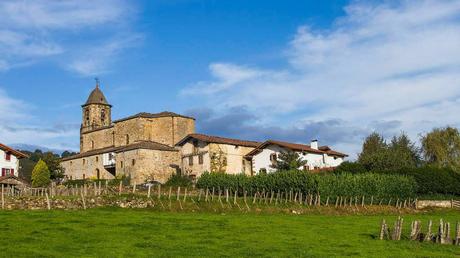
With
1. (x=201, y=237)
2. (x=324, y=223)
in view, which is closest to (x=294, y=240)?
(x=201, y=237)

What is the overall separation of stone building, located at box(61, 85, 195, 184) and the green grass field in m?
47.4

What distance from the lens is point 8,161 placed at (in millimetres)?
72750

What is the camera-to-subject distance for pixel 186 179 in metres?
79.4

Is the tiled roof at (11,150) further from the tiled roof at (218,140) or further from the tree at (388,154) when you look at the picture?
the tree at (388,154)

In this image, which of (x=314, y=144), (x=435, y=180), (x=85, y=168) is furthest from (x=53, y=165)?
(x=435, y=180)

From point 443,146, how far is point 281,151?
25729mm

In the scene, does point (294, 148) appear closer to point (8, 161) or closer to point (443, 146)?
point (443, 146)

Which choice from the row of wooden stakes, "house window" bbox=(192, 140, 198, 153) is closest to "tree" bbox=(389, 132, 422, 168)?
"house window" bbox=(192, 140, 198, 153)

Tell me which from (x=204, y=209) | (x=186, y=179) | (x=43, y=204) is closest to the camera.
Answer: (x=43, y=204)

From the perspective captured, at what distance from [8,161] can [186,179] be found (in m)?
23.7

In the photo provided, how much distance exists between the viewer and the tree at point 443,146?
269 ft

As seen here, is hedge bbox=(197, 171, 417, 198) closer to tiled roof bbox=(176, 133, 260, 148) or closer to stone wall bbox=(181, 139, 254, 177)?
stone wall bbox=(181, 139, 254, 177)

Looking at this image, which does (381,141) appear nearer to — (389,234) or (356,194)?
(356,194)

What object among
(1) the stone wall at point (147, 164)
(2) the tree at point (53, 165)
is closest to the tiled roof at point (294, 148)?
(1) the stone wall at point (147, 164)
